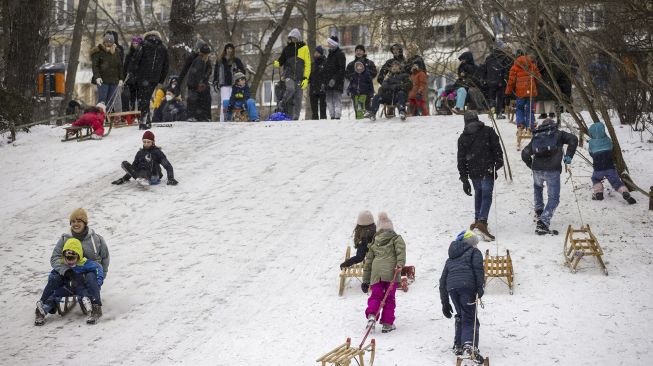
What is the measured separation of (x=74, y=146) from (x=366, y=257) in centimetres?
992

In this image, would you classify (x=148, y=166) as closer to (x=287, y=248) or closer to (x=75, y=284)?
(x=287, y=248)

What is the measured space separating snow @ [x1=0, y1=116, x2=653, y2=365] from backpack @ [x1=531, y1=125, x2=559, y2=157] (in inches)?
45.7

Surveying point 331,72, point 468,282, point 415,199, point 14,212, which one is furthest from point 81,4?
point 468,282

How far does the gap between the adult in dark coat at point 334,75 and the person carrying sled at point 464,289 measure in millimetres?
12499

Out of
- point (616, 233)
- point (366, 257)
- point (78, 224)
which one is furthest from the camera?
point (616, 233)

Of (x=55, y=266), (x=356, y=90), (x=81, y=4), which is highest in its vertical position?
(x=81, y=4)

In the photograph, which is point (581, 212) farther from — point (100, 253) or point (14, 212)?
point (14, 212)

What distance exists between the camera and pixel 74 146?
20797 mm

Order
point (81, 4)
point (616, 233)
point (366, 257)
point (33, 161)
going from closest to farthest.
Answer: point (366, 257)
point (616, 233)
point (33, 161)
point (81, 4)

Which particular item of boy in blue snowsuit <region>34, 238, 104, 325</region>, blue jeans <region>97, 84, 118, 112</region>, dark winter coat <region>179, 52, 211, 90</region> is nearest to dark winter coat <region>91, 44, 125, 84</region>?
blue jeans <region>97, 84, 118, 112</region>

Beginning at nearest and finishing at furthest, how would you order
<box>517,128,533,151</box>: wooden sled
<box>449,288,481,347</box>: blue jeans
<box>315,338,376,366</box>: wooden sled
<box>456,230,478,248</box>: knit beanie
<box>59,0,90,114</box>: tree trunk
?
<box>315,338,376,366</box>: wooden sled < <box>449,288,481,347</box>: blue jeans < <box>456,230,478,248</box>: knit beanie < <box>517,128,533,151</box>: wooden sled < <box>59,0,90,114</box>: tree trunk

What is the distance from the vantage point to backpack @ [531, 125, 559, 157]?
15.4 m

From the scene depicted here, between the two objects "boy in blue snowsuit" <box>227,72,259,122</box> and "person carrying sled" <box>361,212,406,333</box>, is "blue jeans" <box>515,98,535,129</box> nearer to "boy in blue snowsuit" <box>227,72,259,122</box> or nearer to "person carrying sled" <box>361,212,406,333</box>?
"boy in blue snowsuit" <box>227,72,259,122</box>

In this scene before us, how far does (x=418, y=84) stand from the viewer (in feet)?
78.0
